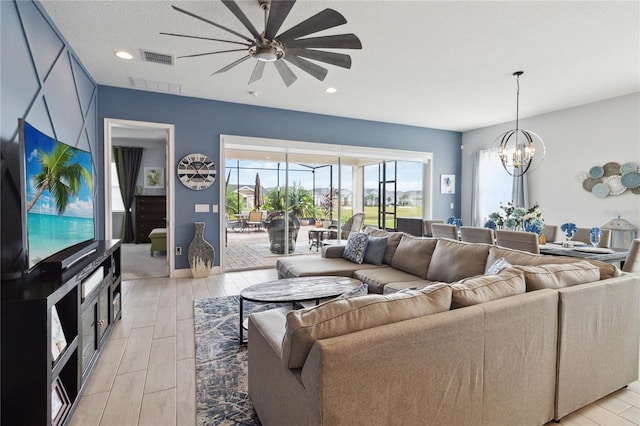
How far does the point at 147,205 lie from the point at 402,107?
6.83 meters

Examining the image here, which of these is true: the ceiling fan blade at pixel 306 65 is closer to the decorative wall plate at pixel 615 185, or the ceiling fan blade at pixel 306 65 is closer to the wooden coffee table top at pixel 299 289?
the wooden coffee table top at pixel 299 289

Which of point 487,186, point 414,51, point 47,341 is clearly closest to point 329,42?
point 414,51

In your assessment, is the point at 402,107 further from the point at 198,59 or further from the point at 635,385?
the point at 635,385

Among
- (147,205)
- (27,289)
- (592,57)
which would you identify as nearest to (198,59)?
(27,289)

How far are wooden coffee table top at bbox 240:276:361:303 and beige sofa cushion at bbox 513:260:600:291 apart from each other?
4.95 ft

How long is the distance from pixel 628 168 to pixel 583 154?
0.69m

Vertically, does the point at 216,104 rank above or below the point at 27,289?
above

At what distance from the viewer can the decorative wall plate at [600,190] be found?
509cm

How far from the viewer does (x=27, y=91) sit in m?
2.46

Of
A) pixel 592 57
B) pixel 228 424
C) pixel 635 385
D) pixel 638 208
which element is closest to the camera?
pixel 228 424

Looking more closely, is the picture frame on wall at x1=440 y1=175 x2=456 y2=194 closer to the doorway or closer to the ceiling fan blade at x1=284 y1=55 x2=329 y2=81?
the ceiling fan blade at x1=284 y1=55 x2=329 y2=81

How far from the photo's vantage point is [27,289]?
172 centimetres

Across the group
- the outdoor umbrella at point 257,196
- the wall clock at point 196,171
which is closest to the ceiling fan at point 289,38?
the wall clock at point 196,171

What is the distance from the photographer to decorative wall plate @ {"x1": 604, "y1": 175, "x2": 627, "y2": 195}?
495 centimetres
